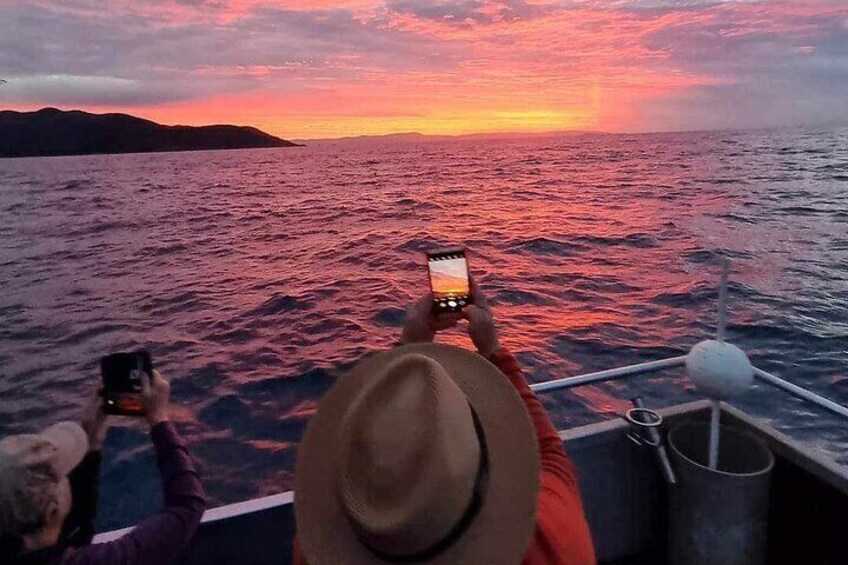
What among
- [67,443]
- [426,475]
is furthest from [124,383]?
[426,475]

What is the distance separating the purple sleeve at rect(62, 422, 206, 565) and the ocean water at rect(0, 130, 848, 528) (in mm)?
4715

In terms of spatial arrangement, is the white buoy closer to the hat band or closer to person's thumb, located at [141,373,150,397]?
the hat band

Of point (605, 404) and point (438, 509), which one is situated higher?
point (438, 509)

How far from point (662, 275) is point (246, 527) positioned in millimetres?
15231

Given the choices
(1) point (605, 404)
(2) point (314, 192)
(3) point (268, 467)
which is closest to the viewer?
(3) point (268, 467)

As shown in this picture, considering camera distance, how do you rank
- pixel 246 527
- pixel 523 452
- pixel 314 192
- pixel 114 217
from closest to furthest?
1. pixel 523 452
2. pixel 246 527
3. pixel 114 217
4. pixel 314 192

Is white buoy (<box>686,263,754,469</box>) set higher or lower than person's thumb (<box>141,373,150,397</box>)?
lower

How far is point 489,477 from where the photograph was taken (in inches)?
45.2

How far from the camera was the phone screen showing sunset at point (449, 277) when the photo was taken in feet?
6.47

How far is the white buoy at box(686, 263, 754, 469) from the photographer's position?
100 inches

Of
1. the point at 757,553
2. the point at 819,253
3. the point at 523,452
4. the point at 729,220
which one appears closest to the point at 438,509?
the point at 523,452

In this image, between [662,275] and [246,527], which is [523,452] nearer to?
[246,527]

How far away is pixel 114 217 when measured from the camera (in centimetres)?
3519

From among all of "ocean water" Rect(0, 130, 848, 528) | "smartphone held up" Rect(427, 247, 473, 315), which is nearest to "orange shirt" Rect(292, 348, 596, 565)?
"smartphone held up" Rect(427, 247, 473, 315)
